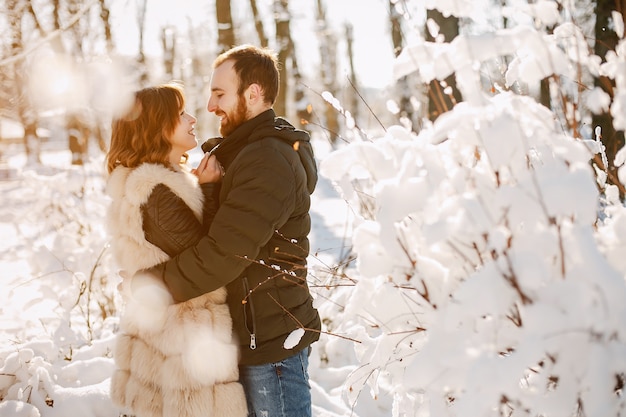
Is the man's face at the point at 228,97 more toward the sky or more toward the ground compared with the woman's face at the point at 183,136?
more toward the sky

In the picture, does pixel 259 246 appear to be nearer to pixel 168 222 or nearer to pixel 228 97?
pixel 168 222

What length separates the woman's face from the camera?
2156 millimetres

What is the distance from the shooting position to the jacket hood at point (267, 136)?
204 centimetres

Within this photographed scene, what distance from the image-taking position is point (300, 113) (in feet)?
46.1

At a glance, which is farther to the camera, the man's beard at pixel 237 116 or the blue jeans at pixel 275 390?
the man's beard at pixel 237 116

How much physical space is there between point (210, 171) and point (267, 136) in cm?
34

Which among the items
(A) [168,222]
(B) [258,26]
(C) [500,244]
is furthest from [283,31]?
(C) [500,244]

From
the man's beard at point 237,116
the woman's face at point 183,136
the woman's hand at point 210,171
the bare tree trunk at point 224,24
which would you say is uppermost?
the bare tree trunk at point 224,24

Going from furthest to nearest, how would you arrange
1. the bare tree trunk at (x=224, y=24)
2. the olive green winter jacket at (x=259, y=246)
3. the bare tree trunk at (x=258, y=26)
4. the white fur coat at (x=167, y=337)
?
the bare tree trunk at (x=258, y=26) → the bare tree trunk at (x=224, y=24) → the white fur coat at (x=167, y=337) → the olive green winter jacket at (x=259, y=246)

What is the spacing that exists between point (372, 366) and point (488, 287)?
0.83m

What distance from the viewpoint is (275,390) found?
1.99 m

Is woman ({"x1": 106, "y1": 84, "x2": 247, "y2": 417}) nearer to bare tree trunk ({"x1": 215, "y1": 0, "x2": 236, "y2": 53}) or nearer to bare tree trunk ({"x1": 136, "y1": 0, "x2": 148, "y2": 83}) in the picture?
bare tree trunk ({"x1": 215, "y1": 0, "x2": 236, "y2": 53})

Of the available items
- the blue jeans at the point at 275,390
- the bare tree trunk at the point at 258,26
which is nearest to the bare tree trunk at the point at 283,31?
the bare tree trunk at the point at 258,26

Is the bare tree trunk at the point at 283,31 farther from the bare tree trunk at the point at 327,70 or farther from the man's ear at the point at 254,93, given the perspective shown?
the man's ear at the point at 254,93
